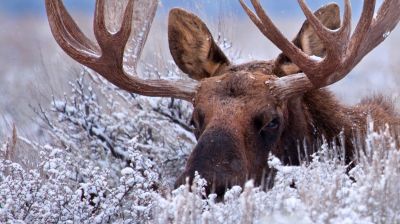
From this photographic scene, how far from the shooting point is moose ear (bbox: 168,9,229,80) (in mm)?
8008

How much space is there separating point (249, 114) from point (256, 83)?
1.01 ft

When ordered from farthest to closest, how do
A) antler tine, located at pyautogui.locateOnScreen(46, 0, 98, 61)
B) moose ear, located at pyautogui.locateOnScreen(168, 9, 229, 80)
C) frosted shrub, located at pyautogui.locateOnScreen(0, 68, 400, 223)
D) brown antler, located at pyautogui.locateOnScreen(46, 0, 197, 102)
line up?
moose ear, located at pyautogui.locateOnScreen(168, 9, 229, 80) < antler tine, located at pyautogui.locateOnScreen(46, 0, 98, 61) < brown antler, located at pyautogui.locateOnScreen(46, 0, 197, 102) < frosted shrub, located at pyautogui.locateOnScreen(0, 68, 400, 223)

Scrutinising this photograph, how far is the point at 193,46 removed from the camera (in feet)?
26.7

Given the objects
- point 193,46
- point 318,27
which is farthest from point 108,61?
point 318,27

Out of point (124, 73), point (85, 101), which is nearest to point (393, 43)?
point (85, 101)

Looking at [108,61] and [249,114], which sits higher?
[108,61]

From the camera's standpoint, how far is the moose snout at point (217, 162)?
6492 mm

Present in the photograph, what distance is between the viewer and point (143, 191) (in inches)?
262

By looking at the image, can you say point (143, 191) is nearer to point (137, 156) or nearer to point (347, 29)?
point (137, 156)

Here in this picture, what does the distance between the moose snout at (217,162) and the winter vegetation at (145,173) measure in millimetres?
116

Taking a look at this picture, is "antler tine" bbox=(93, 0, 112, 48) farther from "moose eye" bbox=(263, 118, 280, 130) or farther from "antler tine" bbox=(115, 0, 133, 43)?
"moose eye" bbox=(263, 118, 280, 130)

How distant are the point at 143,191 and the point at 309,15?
1494mm

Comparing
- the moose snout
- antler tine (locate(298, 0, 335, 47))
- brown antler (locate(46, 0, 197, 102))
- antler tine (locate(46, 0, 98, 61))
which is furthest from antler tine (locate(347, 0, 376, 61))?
antler tine (locate(46, 0, 98, 61))

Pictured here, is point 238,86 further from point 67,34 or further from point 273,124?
point 67,34
